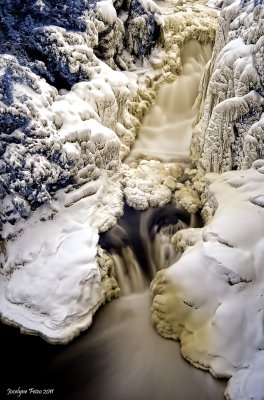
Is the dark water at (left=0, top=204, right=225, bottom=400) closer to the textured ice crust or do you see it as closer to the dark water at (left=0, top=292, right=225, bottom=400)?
the dark water at (left=0, top=292, right=225, bottom=400)

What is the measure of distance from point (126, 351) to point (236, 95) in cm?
361

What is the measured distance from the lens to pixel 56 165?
494 cm

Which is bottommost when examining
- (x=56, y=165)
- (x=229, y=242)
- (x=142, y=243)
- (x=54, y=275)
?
(x=142, y=243)

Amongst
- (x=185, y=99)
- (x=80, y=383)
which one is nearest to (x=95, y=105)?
(x=185, y=99)

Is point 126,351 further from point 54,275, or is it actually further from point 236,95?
point 236,95

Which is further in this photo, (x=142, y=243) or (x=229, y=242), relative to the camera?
(x=142, y=243)

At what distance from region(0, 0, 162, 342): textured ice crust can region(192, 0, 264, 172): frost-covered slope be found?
156 cm

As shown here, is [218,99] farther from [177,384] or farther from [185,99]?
[177,384]

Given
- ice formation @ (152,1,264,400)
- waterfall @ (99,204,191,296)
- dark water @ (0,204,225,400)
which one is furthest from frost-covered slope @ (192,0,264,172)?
dark water @ (0,204,225,400)

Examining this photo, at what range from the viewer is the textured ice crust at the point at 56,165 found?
4.50 m

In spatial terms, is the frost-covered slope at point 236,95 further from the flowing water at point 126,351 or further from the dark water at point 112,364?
the dark water at point 112,364

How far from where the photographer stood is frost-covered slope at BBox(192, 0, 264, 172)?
189 inches

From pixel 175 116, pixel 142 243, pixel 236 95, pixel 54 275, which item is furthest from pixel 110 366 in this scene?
pixel 175 116

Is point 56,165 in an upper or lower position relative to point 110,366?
upper
